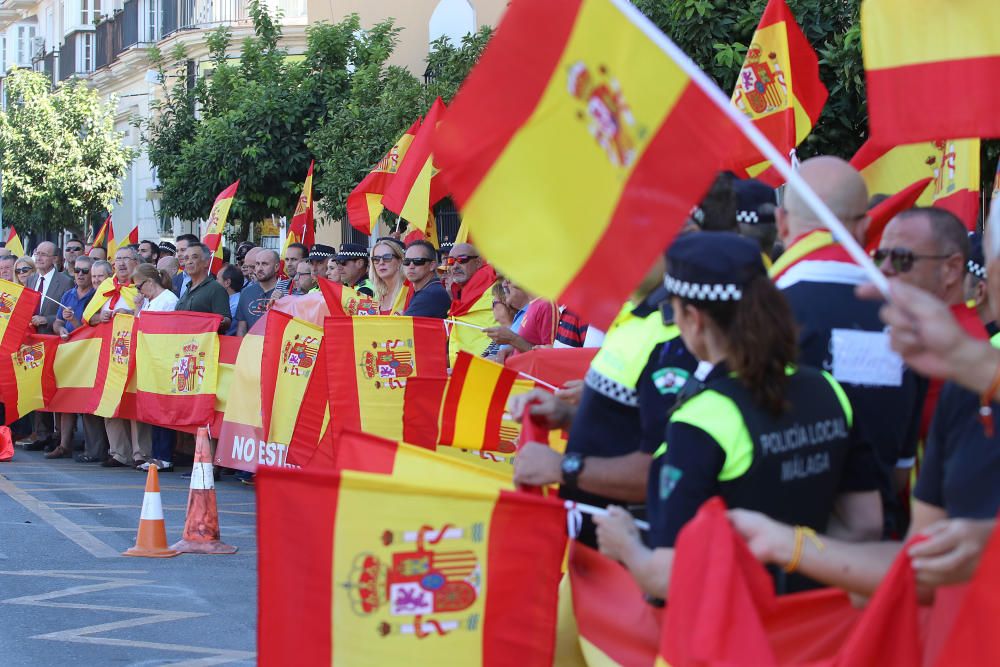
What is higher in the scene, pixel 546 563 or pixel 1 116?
pixel 1 116

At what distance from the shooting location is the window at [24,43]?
56562mm

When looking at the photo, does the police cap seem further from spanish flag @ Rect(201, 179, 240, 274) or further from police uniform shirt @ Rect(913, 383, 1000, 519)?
spanish flag @ Rect(201, 179, 240, 274)

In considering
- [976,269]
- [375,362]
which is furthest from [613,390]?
[375,362]

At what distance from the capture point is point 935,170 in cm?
735

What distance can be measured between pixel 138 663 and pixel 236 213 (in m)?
17.1

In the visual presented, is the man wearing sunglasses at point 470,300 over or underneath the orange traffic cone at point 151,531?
over

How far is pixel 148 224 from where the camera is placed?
41.2 metres

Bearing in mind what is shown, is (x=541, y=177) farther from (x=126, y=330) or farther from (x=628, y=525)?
(x=126, y=330)

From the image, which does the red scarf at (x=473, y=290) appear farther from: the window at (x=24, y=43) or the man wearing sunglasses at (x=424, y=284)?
the window at (x=24, y=43)

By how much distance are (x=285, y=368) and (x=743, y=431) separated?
8265mm

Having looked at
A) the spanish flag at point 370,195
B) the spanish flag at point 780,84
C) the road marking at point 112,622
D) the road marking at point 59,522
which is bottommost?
the road marking at point 59,522

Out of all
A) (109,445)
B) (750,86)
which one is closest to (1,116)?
(109,445)

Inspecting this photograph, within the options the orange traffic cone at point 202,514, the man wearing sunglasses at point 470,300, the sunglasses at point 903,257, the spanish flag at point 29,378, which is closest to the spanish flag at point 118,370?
the spanish flag at point 29,378

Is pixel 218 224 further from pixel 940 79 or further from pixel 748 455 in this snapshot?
pixel 748 455
